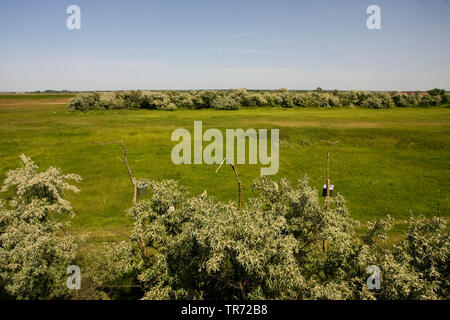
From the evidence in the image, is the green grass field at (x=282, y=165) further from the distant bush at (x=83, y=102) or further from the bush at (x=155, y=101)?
the bush at (x=155, y=101)

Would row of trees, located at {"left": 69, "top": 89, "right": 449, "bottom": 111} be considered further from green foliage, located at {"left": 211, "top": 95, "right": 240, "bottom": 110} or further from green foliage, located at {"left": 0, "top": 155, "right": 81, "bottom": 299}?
green foliage, located at {"left": 0, "top": 155, "right": 81, "bottom": 299}

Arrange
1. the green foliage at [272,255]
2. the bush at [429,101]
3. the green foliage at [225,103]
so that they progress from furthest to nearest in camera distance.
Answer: the green foliage at [225,103]
the bush at [429,101]
the green foliage at [272,255]

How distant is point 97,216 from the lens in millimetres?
21781

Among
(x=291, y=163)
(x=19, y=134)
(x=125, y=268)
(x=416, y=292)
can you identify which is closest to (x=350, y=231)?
(x=416, y=292)

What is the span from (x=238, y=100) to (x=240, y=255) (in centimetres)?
10111

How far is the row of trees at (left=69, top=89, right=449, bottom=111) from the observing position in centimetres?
9650

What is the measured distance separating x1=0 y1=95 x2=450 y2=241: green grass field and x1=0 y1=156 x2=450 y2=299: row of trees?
8448 millimetres

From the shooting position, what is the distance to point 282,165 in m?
35.8

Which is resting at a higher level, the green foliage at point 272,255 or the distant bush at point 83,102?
the distant bush at point 83,102

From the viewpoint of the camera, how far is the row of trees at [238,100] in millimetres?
96500

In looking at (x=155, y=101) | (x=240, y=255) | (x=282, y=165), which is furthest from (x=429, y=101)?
(x=240, y=255)

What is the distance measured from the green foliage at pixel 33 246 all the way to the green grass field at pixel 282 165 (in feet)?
21.9

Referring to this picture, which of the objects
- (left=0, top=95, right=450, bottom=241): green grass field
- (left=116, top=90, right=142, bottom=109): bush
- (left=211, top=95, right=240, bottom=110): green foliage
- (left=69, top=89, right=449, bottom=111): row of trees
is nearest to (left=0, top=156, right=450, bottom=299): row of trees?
(left=0, top=95, right=450, bottom=241): green grass field

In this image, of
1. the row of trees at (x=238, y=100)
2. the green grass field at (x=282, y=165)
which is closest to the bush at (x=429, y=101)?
the row of trees at (x=238, y=100)
